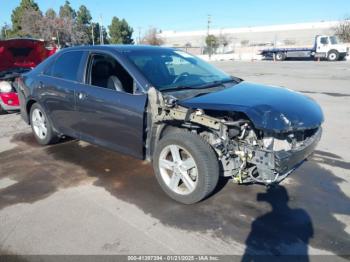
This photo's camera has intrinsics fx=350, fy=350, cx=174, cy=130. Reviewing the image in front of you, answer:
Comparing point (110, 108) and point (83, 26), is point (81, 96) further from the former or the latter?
point (83, 26)

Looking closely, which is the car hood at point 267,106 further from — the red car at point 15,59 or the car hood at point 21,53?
the car hood at point 21,53

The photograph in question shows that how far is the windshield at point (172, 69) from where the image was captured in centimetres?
420

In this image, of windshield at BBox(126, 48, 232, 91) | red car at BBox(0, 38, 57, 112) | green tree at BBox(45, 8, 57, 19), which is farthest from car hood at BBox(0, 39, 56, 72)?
green tree at BBox(45, 8, 57, 19)

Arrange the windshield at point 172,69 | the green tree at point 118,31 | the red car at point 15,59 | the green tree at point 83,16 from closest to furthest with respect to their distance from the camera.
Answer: the windshield at point 172,69, the red car at point 15,59, the green tree at point 83,16, the green tree at point 118,31

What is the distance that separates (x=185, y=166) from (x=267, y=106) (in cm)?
103

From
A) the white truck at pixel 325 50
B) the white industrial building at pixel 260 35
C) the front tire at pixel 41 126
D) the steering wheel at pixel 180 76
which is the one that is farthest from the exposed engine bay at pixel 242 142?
the white industrial building at pixel 260 35

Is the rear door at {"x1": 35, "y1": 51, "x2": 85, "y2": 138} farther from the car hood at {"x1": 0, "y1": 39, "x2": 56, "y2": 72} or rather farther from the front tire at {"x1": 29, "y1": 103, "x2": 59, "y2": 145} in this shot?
the car hood at {"x1": 0, "y1": 39, "x2": 56, "y2": 72}

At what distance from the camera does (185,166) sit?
12.0 feet

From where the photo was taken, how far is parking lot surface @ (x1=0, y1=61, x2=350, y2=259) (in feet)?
9.91

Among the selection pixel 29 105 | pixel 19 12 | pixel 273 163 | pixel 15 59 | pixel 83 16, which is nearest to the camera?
pixel 273 163

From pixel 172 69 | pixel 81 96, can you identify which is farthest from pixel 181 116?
pixel 81 96

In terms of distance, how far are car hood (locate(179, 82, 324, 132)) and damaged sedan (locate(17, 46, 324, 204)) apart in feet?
0.04

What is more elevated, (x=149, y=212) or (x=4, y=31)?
(x=4, y=31)

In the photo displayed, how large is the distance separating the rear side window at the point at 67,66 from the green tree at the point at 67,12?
62890mm
